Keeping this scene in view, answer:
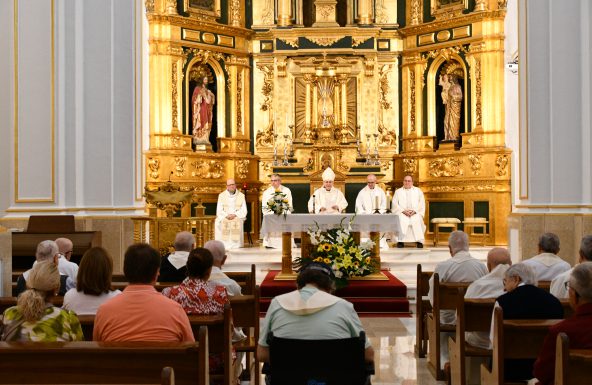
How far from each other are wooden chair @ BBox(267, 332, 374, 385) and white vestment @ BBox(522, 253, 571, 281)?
144 inches

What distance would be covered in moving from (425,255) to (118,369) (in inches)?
466

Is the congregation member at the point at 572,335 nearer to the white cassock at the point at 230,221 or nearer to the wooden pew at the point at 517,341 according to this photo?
the wooden pew at the point at 517,341

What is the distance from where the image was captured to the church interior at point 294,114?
11688 mm

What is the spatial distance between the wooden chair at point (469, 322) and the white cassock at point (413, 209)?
1070 centimetres

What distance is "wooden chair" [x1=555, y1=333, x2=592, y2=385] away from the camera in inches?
142

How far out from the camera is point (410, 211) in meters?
16.7

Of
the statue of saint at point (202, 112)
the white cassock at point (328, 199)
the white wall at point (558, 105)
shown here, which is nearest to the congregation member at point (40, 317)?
the white wall at point (558, 105)

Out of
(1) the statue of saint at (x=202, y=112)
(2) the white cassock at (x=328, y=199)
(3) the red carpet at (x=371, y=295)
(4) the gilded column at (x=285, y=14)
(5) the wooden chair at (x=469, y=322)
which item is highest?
(4) the gilded column at (x=285, y=14)

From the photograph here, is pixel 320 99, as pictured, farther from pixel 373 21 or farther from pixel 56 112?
pixel 56 112

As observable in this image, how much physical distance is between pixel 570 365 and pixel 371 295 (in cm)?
743

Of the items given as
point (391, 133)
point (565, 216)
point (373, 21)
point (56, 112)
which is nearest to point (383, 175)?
point (391, 133)

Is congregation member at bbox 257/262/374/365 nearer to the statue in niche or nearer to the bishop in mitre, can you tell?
the bishop in mitre

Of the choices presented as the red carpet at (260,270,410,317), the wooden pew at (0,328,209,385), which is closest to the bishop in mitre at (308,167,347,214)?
the red carpet at (260,270,410,317)

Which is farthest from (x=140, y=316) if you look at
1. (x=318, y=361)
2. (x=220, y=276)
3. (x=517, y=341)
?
(x=517, y=341)
